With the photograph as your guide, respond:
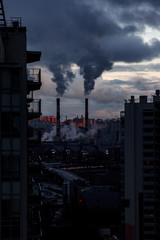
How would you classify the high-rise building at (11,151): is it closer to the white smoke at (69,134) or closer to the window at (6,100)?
the window at (6,100)

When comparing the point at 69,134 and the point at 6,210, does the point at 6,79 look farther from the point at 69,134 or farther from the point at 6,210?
the point at 69,134

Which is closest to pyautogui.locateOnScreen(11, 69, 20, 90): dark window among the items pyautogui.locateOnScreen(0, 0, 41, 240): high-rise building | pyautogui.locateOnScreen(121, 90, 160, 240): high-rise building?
pyautogui.locateOnScreen(0, 0, 41, 240): high-rise building

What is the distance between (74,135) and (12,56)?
159287 mm

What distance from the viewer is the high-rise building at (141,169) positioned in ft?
139

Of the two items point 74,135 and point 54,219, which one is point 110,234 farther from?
point 74,135

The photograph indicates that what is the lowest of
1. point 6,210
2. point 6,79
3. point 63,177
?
point 63,177

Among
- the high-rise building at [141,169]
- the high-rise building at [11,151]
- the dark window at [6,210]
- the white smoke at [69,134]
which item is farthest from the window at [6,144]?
the white smoke at [69,134]

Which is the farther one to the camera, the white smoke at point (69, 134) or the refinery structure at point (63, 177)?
the white smoke at point (69, 134)

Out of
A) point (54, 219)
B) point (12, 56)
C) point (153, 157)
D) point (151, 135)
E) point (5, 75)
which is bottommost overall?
point (54, 219)

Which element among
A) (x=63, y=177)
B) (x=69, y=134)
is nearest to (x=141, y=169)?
(x=63, y=177)

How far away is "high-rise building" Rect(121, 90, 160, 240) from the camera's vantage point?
42.5 metres

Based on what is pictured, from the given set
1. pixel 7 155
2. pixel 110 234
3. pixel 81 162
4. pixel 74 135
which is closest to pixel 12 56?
pixel 7 155

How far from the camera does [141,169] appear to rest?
43562 millimetres

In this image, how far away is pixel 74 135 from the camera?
572 feet
